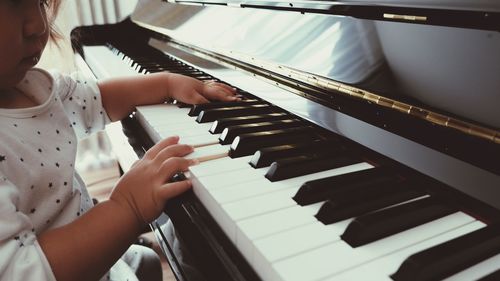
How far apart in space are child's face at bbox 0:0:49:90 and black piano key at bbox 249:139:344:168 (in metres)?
0.41

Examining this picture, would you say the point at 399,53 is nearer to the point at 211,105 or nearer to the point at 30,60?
the point at 211,105

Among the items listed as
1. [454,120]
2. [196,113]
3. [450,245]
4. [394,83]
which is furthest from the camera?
[196,113]

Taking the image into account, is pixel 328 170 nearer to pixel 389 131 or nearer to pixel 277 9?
pixel 389 131

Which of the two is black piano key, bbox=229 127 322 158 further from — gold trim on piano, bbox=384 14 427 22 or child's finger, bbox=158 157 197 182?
gold trim on piano, bbox=384 14 427 22

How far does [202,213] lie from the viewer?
0.55 metres

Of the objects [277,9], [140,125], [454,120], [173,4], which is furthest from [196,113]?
[173,4]

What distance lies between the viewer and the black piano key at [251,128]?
72 centimetres

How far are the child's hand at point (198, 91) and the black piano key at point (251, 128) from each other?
0.22 metres

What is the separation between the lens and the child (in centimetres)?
56

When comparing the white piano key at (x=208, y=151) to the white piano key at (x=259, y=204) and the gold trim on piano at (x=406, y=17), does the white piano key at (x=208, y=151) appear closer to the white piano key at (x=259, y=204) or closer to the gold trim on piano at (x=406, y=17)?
the white piano key at (x=259, y=204)

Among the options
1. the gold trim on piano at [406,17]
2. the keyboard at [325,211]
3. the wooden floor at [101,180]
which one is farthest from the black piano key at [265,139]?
the wooden floor at [101,180]

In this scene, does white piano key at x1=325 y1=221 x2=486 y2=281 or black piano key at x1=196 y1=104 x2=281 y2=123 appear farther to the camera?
black piano key at x1=196 y1=104 x2=281 y2=123

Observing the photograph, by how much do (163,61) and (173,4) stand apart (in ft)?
1.66

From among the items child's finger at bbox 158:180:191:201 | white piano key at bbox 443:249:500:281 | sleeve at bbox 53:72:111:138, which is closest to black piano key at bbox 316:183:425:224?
white piano key at bbox 443:249:500:281
